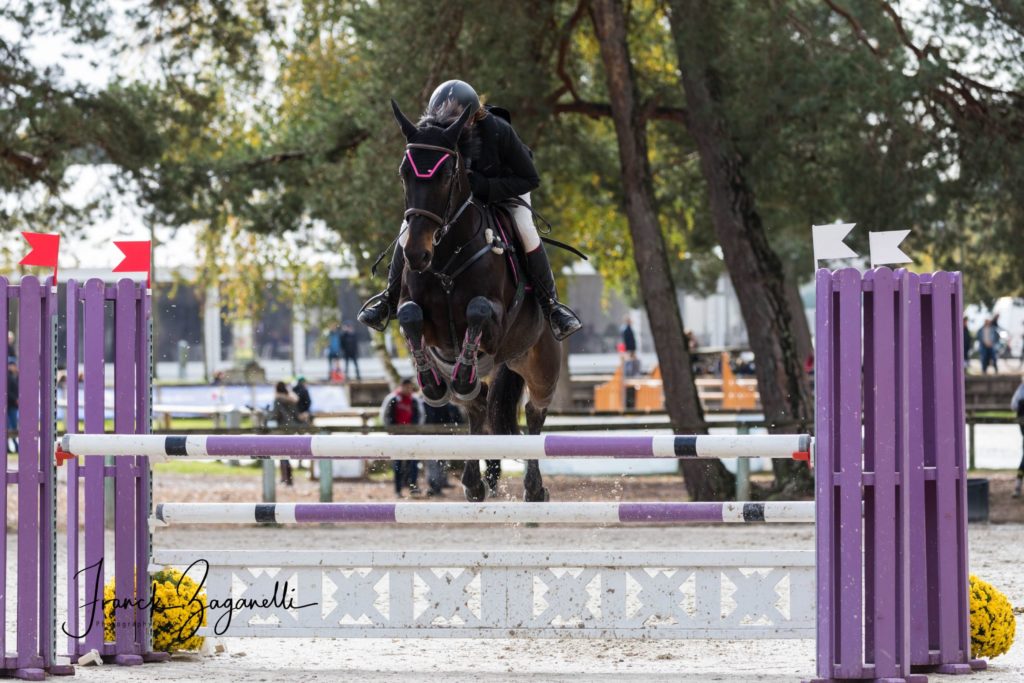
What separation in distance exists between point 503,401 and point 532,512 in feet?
5.51

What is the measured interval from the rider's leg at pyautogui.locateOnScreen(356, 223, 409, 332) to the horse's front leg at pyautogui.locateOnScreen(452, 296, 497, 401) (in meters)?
0.45

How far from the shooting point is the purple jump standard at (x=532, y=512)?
5.69m

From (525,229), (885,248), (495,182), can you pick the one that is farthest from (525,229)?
(885,248)

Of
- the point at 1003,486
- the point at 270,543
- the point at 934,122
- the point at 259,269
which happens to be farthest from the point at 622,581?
the point at 259,269

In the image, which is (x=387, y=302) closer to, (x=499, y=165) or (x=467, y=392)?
(x=467, y=392)

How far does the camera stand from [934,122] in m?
14.3

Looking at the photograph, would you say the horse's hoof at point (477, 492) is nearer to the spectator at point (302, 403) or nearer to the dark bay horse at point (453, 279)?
the dark bay horse at point (453, 279)

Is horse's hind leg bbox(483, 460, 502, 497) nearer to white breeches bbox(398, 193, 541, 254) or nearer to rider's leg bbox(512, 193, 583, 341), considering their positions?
rider's leg bbox(512, 193, 583, 341)

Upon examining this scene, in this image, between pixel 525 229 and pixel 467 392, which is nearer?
pixel 467 392

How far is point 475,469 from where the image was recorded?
6.98 m

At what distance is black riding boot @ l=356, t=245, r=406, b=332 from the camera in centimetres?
646

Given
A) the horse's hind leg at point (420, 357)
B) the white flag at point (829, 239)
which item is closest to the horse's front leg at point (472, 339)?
the horse's hind leg at point (420, 357)

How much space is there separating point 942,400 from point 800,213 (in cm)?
1203

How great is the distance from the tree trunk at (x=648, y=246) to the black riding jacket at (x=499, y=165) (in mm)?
8266
